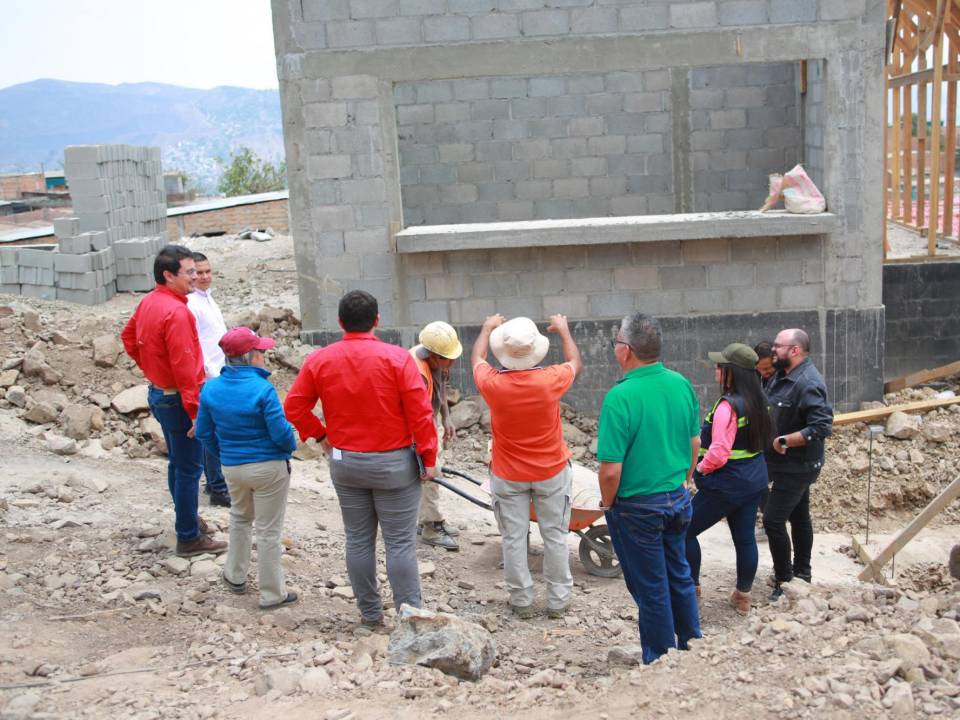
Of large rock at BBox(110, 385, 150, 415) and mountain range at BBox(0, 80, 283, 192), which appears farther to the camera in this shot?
mountain range at BBox(0, 80, 283, 192)

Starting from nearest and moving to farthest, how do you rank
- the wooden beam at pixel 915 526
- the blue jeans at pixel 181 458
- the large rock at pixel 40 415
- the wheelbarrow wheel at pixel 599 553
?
the wooden beam at pixel 915 526
the blue jeans at pixel 181 458
the wheelbarrow wheel at pixel 599 553
the large rock at pixel 40 415

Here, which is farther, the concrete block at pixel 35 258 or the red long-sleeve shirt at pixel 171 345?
the concrete block at pixel 35 258

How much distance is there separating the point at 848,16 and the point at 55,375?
7.58m

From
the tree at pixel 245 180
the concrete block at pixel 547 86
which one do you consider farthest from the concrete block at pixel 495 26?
the tree at pixel 245 180

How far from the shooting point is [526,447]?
5805 millimetres

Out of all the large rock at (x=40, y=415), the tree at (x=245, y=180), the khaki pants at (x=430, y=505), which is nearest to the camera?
the khaki pants at (x=430, y=505)

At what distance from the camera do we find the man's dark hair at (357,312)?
5258 millimetres

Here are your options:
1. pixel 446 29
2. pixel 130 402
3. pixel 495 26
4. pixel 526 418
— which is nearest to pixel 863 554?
pixel 526 418

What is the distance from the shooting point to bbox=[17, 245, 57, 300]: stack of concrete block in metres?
11.5

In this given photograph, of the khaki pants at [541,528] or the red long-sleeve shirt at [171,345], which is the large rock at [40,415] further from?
the khaki pants at [541,528]

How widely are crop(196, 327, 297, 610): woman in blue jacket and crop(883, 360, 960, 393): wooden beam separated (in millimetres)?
7327

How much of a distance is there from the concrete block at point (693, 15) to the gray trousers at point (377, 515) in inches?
222

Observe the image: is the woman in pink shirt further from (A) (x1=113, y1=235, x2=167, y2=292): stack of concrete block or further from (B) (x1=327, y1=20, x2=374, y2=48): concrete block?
(A) (x1=113, y1=235, x2=167, y2=292): stack of concrete block

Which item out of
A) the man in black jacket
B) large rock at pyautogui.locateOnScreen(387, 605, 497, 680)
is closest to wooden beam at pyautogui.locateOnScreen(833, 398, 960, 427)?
the man in black jacket
